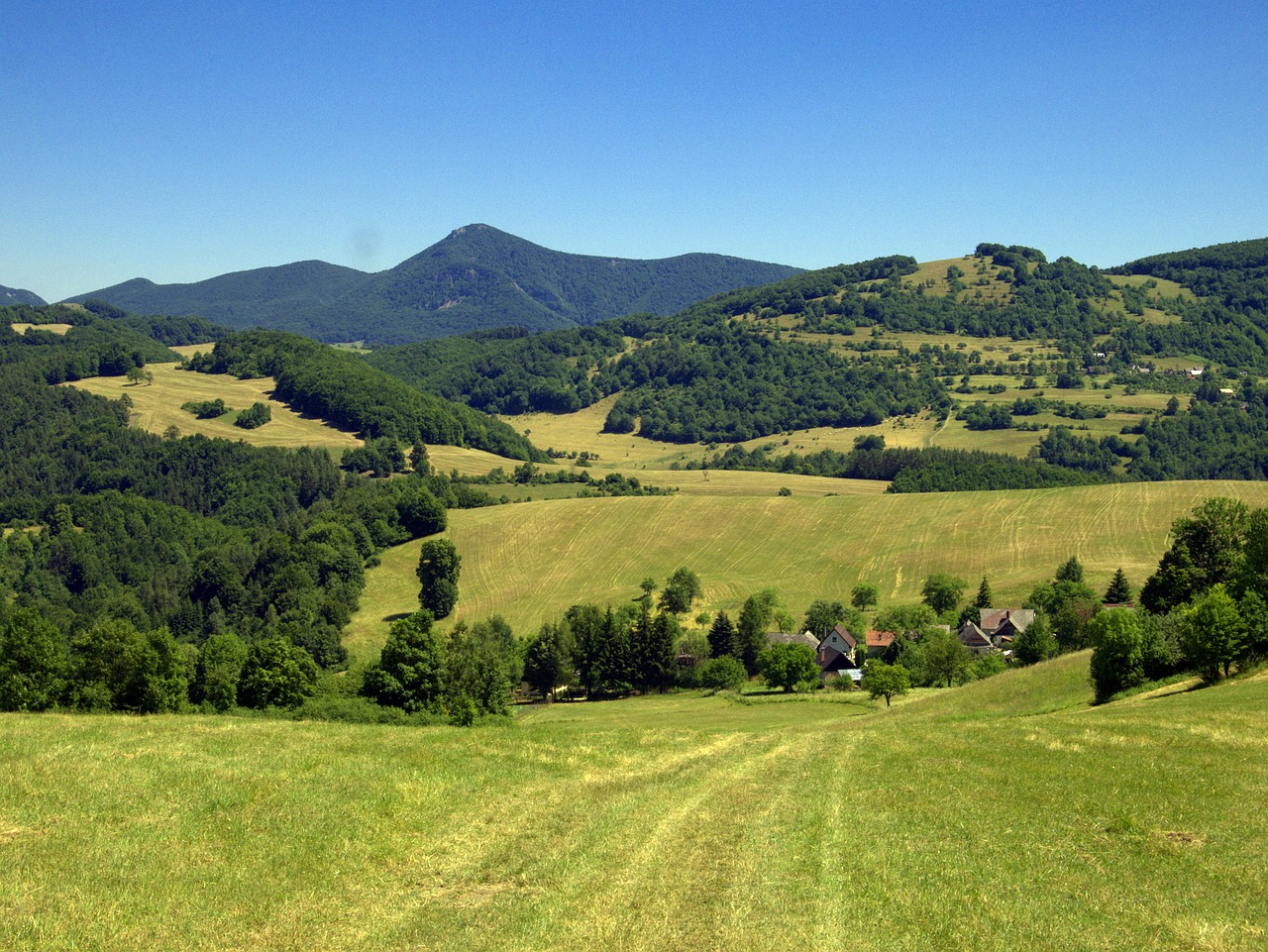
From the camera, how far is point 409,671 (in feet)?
166

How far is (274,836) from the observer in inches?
824

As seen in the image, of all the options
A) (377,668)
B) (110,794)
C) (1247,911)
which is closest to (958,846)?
(1247,911)

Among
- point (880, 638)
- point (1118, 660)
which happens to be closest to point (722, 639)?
point (880, 638)

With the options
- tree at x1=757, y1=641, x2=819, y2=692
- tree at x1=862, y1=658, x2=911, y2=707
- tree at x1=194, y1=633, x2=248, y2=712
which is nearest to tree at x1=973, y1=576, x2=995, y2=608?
tree at x1=757, y1=641, x2=819, y2=692

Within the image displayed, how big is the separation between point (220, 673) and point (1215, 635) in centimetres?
4756

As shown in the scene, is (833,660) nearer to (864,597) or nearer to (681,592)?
(864,597)

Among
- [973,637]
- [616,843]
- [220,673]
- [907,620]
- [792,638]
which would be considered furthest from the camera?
[907,620]

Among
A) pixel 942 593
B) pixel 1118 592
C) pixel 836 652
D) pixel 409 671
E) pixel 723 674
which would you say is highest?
pixel 409 671

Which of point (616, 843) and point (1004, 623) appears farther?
point (1004, 623)

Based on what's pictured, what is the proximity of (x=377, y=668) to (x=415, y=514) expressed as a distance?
346 ft

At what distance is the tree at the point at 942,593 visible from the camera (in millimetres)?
117625

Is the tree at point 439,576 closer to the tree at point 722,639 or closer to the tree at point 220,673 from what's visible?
the tree at point 722,639

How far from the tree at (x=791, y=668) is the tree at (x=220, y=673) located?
40413 mm

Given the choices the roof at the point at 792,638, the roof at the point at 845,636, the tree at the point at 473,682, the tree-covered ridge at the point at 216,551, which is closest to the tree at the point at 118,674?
the tree at the point at 473,682
